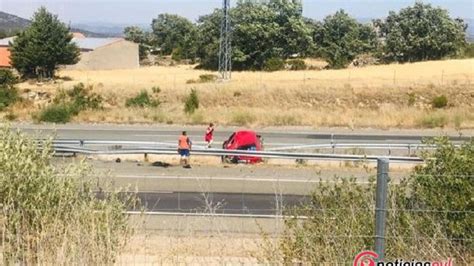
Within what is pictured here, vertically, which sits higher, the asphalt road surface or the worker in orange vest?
the worker in orange vest

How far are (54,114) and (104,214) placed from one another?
3739 centimetres

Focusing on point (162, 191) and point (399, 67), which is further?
point (399, 67)

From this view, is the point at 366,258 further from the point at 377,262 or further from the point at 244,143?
the point at 244,143

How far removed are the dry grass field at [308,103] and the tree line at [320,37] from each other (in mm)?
25299

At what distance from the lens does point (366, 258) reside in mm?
5477

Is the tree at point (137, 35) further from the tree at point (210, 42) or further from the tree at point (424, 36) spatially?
the tree at point (424, 36)

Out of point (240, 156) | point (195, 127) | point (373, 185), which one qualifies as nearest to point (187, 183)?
point (240, 156)

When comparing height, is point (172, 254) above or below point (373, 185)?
below

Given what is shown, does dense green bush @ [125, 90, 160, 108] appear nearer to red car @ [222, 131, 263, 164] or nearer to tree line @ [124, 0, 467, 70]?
red car @ [222, 131, 263, 164]

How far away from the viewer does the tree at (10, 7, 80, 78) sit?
67875mm

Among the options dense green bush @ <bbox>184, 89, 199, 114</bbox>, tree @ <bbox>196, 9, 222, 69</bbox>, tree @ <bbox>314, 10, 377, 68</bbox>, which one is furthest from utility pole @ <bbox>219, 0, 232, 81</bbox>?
tree @ <bbox>314, 10, 377, 68</bbox>

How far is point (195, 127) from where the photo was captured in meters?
40.2

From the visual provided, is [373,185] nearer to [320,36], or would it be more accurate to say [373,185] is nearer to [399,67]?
[399,67]

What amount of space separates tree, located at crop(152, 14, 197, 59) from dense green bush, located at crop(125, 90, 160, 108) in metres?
52.2
